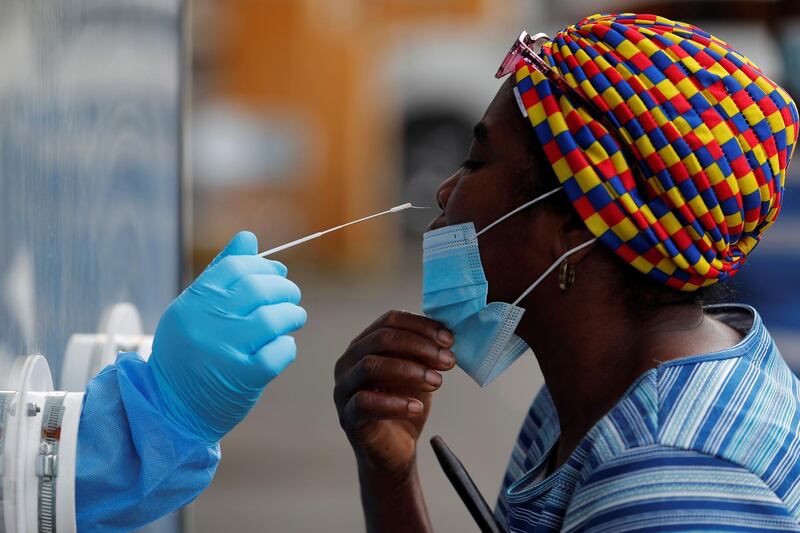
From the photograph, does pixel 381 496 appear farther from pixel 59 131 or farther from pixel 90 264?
pixel 59 131

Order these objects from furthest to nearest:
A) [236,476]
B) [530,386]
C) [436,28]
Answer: [436,28], [530,386], [236,476]

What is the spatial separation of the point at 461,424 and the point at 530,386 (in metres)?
0.85

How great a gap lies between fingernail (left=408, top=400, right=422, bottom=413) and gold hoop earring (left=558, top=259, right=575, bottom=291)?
0.30 meters

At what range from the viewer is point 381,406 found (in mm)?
1813

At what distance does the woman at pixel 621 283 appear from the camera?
1.44 metres

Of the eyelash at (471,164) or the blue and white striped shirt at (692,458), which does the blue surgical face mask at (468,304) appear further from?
the blue and white striped shirt at (692,458)

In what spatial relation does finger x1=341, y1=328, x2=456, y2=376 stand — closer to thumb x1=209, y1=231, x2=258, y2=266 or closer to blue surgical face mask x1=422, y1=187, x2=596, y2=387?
blue surgical face mask x1=422, y1=187, x2=596, y2=387

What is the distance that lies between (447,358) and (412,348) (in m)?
0.06

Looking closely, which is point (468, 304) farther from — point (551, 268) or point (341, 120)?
point (341, 120)

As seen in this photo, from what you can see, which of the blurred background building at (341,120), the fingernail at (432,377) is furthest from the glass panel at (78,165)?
the blurred background building at (341,120)

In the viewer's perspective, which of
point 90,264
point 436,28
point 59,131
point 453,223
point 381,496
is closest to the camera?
point 59,131

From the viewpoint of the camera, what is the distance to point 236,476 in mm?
5223

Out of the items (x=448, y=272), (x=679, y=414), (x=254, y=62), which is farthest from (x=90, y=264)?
(x=254, y=62)

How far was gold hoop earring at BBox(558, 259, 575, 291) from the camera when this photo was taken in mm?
1716
